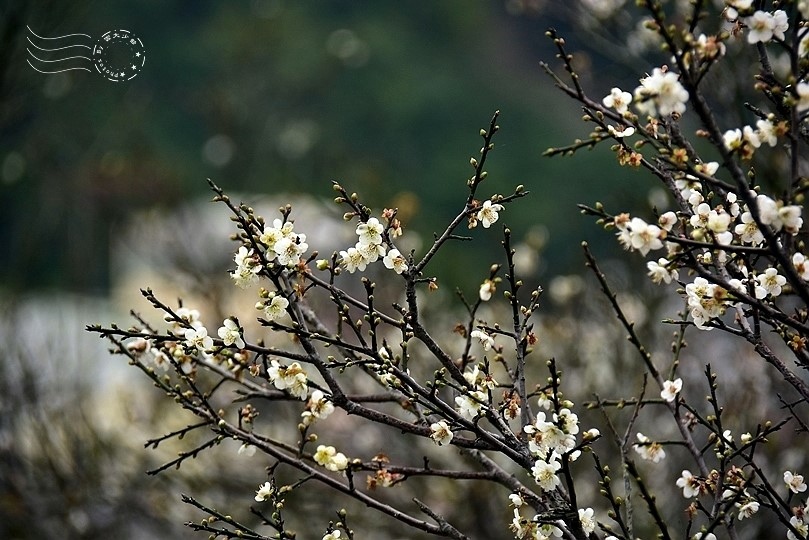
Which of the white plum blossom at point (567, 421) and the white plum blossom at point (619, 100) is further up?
the white plum blossom at point (619, 100)

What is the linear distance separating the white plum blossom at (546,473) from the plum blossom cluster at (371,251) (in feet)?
1.86

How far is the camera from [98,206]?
10.5 m

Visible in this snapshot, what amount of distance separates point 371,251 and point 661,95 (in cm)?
79

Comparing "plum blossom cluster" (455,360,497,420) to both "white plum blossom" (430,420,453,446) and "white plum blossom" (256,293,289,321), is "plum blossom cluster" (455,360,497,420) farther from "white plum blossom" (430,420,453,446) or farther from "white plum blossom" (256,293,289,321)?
"white plum blossom" (256,293,289,321)

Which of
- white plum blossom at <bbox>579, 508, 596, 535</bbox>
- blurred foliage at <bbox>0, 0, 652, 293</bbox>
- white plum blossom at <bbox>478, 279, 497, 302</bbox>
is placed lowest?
white plum blossom at <bbox>579, 508, 596, 535</bbox>

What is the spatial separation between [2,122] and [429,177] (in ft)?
63.6

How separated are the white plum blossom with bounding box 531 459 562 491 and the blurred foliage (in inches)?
151

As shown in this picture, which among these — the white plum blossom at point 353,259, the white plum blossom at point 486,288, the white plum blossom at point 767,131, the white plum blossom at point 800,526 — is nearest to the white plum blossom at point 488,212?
the white plum blossom at point 486,288

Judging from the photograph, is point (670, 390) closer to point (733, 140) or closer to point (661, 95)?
point (733, 140)

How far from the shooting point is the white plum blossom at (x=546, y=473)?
6.72 feet

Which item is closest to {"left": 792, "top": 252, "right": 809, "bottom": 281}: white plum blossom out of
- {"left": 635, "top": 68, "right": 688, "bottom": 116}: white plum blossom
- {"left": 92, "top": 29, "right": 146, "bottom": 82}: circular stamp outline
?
{"left": 635, "top": 68, "right": 688, "bottom": 116}: white plum blossom

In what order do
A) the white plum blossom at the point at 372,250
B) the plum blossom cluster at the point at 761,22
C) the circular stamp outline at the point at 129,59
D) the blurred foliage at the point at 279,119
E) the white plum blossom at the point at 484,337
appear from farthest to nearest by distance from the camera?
1. the blurred foliage at the point at 279,119
2. the circular stamp outline at the point at 129,59
3. the white plum blossom at the point at 484,337
4. the white plum blossom at the point at 372,250
5. the plum blossom cluster at the point at 761,22

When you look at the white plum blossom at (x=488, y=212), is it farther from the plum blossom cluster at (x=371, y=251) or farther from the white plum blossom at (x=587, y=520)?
the white plum blossom at (x=587, y=520)

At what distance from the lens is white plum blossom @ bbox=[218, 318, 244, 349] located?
221 cm
